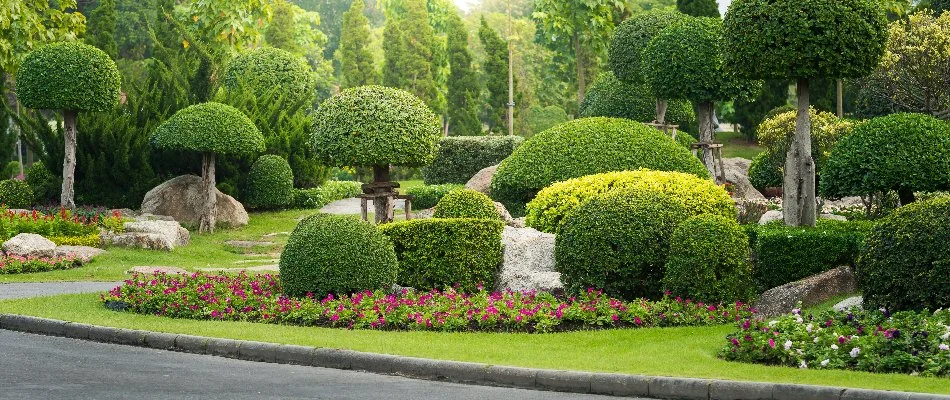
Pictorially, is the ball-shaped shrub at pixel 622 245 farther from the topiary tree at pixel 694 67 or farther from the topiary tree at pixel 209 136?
the topiary tree at pixel 209 136

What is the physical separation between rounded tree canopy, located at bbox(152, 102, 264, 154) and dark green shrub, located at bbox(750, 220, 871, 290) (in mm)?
15015

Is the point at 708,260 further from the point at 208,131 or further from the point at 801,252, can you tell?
the point at 208,131

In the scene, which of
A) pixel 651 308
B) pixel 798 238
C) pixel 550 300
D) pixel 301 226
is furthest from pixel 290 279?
pixel 798 238

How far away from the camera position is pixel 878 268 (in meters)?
13.0

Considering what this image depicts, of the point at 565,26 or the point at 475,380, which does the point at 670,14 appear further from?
the point at 475,380

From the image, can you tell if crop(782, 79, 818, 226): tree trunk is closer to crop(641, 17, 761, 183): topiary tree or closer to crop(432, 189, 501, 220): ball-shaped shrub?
crop(432, 189, 501, 220): ball-shaped shrub

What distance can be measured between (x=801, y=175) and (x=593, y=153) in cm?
587

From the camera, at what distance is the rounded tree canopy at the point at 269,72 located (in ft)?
118

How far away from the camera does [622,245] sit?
15.7m

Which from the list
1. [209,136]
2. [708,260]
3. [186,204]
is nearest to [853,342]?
[708,260]

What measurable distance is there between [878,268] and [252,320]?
23.9 feet

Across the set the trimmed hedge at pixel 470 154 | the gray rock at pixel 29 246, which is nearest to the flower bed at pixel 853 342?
the gray rock at pixel 29 246

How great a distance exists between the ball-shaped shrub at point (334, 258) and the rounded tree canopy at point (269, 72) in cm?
1967

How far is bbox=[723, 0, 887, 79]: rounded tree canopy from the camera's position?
1661cm
